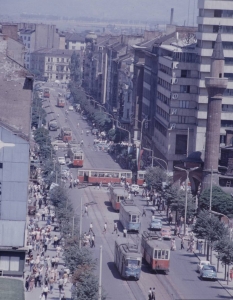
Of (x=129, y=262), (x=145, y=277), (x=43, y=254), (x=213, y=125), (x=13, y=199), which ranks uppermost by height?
(x=13, y=199)

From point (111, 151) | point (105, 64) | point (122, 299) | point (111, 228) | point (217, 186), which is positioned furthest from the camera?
point (105, 64)

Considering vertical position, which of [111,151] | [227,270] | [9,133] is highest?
[9,133]

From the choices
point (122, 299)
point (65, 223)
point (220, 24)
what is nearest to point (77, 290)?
point (122, 299)

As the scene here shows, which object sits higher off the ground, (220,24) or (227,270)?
(220,24)

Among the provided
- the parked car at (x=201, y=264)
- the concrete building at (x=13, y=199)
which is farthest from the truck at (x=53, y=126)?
the concrete building at (x=13, y=199)

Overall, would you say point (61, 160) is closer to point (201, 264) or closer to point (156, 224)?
point (156, 224)

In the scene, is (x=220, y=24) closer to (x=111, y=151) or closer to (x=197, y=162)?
(x=197, y=162)

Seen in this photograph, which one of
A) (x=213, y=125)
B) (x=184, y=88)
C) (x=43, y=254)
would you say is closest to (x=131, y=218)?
(x=43, y=254)
